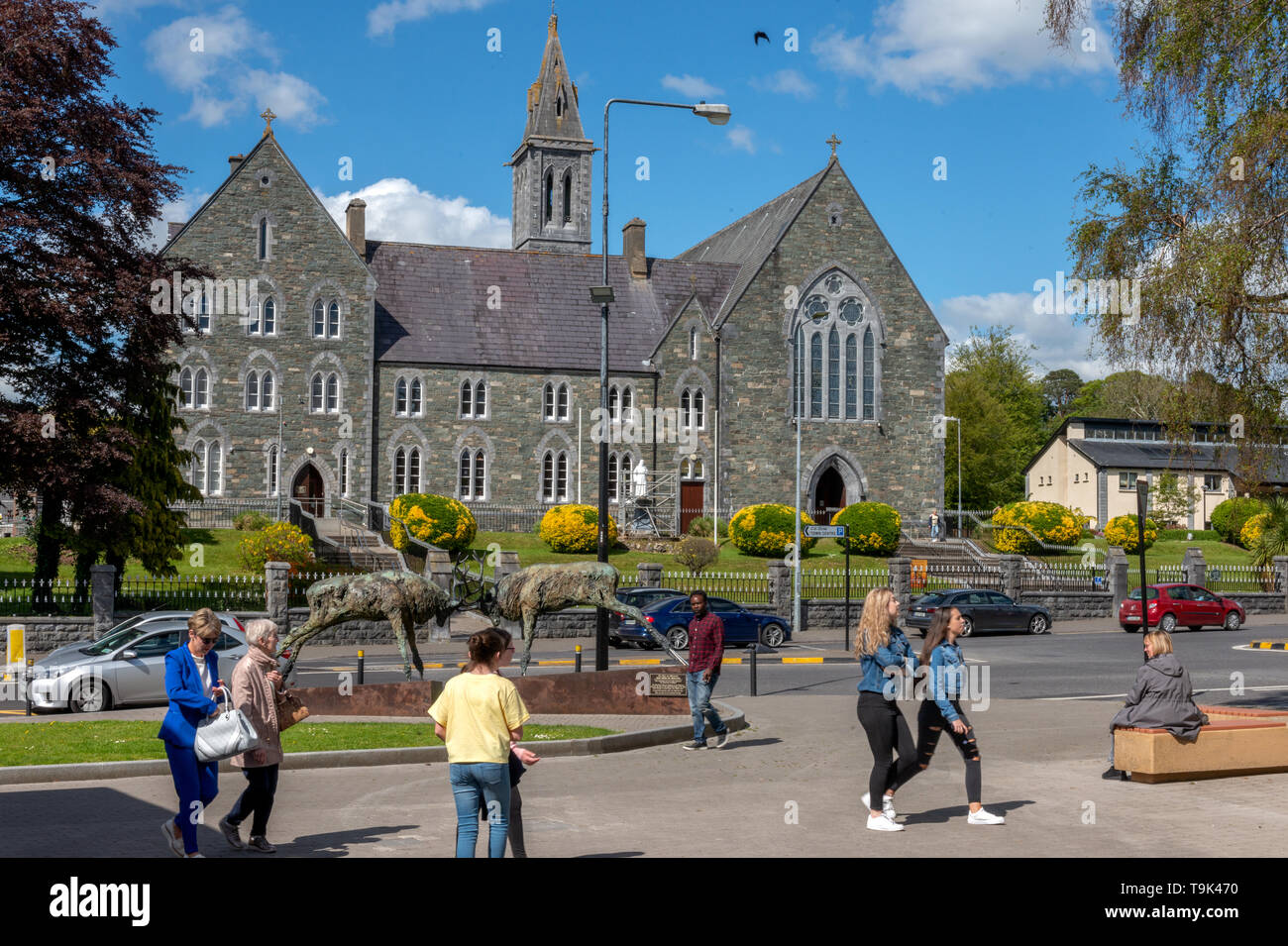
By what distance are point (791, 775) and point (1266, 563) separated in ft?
126

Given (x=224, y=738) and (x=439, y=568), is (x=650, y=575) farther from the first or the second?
(x=224, y=738)

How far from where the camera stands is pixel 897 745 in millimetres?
10602

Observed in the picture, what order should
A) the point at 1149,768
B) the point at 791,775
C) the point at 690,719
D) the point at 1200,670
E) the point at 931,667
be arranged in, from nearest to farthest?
the point at 931,667
the point at 1149,768
the point at 791,775
the point at 690,719
the point at 1200,670

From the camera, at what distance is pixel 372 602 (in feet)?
58.4

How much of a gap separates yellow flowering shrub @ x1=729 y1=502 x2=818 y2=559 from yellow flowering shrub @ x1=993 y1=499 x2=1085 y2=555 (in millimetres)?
9658

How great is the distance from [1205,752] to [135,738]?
11959mm

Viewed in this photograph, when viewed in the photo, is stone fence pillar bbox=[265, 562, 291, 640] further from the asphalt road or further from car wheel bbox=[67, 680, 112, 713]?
car wheel bbox=[67, 680, 112, 713]

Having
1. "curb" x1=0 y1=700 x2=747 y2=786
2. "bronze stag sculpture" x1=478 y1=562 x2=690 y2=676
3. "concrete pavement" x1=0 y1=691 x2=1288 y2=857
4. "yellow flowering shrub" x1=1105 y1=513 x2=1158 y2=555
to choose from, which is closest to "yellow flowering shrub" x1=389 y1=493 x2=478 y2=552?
"bronze stag sculpture" x1=478 y1=562 x2=690 y2=676

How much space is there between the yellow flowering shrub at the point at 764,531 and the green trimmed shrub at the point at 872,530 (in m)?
2.06

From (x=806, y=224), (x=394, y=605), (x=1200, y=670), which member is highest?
(x=806, y=224)

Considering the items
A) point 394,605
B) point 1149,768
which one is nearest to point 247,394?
point 394,605

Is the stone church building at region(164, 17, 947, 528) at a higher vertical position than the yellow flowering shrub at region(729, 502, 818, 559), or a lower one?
higher

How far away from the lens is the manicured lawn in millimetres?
13484
